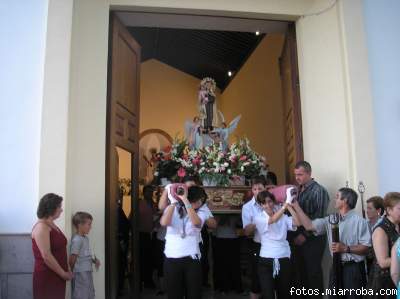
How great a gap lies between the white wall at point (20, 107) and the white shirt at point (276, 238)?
2.29 meters

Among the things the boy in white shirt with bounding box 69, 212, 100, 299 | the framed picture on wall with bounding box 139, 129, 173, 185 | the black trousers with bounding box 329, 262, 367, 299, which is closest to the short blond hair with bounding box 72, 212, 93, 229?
the boy in white shirt with bounding box 69, 212, 100, 299

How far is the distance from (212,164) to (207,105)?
6.24 feet

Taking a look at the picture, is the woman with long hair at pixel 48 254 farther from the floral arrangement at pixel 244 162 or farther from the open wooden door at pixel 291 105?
the open wooden door at pixel 291 105

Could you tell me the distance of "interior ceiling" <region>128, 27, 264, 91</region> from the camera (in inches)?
421

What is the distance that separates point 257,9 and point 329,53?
102 cm

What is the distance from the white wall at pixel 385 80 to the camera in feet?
16.9

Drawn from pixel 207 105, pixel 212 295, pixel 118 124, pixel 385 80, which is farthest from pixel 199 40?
pixel 212 295

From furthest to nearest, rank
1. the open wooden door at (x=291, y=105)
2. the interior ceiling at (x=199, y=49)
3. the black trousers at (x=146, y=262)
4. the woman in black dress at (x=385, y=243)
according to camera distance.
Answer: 1. the interior ceiling at (x=199, y=49)
2. the black trousers at (x=146, y=262)
3. the open wooden door at (x=291, y=105)
4. the woman in black dress at (x=385, y=243)

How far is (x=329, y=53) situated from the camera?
18.0 ft

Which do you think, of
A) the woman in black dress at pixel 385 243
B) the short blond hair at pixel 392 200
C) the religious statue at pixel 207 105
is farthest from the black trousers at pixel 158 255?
the short blond hair at pixel 392 200

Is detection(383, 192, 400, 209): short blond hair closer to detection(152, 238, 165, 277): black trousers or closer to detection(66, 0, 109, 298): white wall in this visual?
detection(66, 0, 109, 298): white wall

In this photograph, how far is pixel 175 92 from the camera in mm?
14641

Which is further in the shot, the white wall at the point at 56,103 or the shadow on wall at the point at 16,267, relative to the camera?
the white wall at the point at 56,103

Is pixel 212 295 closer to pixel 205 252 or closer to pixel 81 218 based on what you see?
pixel 205 252
